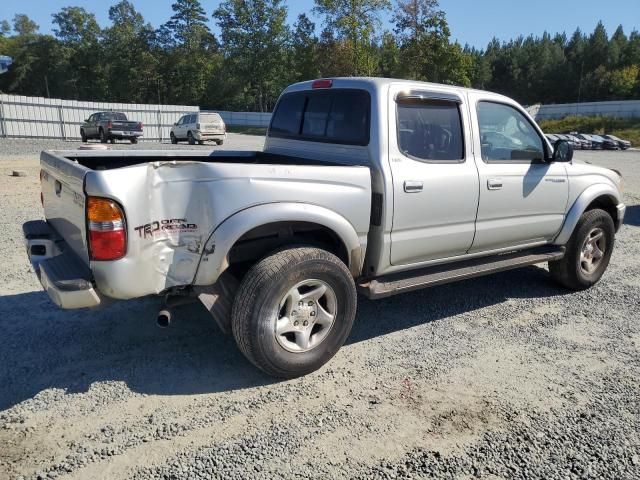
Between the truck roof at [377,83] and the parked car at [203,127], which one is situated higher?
the truck roof at [377,83]

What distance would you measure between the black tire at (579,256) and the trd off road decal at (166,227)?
156 inches

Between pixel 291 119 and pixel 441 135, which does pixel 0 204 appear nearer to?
pixel 291 119

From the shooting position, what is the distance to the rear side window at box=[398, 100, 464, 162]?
4078 mm

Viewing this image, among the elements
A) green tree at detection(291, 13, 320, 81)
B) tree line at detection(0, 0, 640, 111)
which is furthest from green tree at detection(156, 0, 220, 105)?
green tree at detection(291, 13, 320, 81)

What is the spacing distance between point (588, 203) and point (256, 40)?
221 ft

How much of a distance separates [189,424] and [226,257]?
3.34ft

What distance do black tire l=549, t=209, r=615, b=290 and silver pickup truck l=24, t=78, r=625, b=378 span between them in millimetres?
20

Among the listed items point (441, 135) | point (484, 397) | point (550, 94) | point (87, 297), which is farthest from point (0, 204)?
point (550, 94)

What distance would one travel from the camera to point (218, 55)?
7512cm

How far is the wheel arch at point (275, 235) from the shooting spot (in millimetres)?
3258

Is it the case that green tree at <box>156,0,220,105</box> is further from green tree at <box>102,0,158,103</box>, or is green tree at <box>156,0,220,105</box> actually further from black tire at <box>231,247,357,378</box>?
black tire at <box>231,247,357,378</box>

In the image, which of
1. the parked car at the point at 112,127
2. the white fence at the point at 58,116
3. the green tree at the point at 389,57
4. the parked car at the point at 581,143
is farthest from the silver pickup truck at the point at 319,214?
the green tree at the point at 389,57

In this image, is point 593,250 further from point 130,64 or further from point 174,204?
point 130,64

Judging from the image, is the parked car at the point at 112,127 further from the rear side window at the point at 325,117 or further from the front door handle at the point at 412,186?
the front door handle at the point at 412,186
